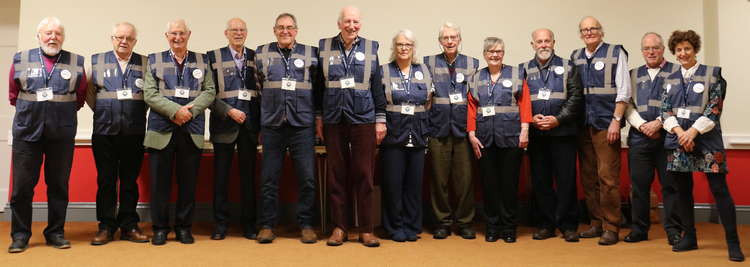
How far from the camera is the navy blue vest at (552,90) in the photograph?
363 centimetres

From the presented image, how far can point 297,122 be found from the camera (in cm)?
343

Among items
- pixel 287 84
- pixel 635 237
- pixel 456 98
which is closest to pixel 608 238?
pixel 635 237

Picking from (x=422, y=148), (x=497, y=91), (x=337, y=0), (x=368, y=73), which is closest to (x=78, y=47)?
(x=337, y=0)

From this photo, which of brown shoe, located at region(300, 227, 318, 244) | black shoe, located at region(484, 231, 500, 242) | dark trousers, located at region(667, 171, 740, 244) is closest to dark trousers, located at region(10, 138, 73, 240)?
brown shoe, located at region(300, 227, 318, 244)

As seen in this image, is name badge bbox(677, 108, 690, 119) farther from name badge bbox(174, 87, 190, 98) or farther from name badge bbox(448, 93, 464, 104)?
name badge bbox(174, 87, 190, 98)

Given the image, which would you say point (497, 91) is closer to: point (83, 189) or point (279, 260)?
point (279, 260)

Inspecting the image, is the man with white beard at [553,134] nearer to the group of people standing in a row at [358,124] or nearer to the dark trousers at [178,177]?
the group of people standing in a row at [358,124]

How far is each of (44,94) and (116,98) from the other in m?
0.40

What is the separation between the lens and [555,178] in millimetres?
3674

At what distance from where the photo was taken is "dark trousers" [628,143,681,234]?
3410 mm

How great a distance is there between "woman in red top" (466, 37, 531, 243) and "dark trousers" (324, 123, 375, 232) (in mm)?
765

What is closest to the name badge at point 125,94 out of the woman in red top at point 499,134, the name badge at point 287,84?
the name badge at point 287,84

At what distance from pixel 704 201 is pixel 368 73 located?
3241 mm

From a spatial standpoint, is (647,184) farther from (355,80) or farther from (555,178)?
(355,80)
